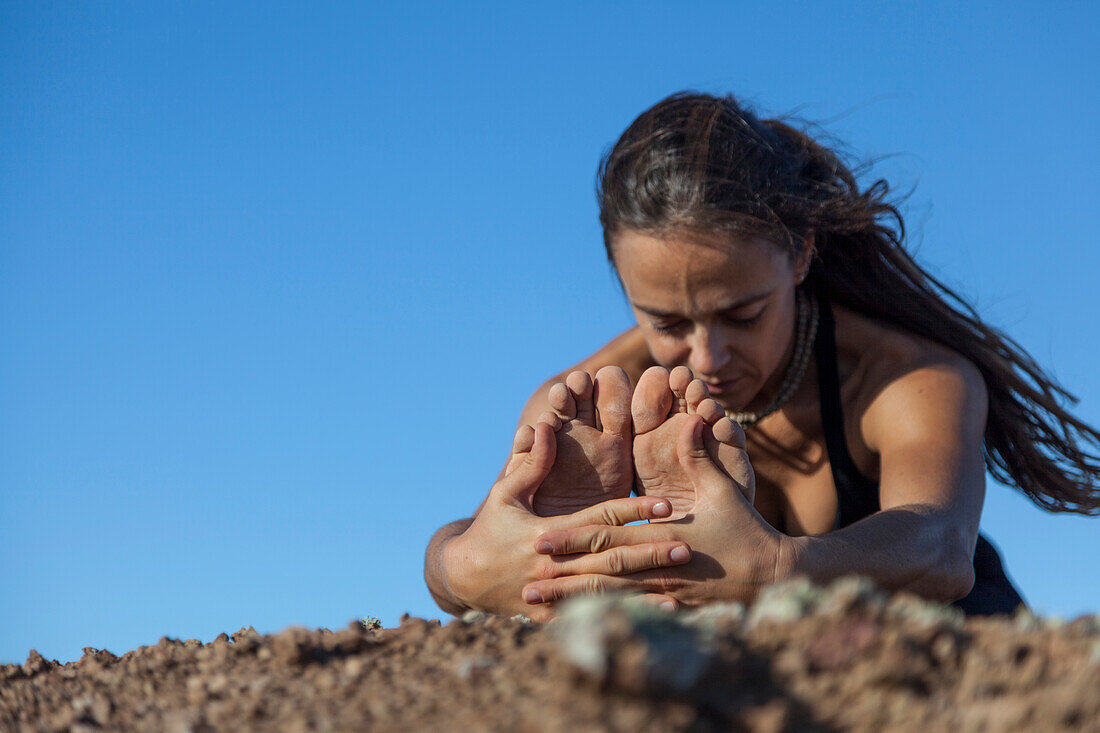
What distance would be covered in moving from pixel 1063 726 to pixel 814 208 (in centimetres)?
226

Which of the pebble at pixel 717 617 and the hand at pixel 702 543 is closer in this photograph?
the pebble at pixel 717 617

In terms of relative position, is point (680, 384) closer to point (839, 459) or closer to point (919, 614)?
point (919, 614)

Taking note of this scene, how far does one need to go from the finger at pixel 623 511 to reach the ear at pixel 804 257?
1232mm

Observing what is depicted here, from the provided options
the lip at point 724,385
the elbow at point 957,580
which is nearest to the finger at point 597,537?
the elbow at point 957,580

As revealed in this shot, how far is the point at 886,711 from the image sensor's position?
0.82 meters

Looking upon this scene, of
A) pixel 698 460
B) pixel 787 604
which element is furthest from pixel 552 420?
pixel 787 604

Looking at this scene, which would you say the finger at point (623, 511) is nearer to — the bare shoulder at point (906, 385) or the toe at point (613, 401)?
the toe at point (613, 401)

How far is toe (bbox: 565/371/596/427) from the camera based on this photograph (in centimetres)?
207

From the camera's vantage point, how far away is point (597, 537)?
75.2 inches

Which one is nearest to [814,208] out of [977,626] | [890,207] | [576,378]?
[890,207]

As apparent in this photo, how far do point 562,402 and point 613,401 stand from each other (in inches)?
4.4

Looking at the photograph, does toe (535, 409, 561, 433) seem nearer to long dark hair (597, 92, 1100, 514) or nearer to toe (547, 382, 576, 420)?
toe (547, 382, 576, 420)

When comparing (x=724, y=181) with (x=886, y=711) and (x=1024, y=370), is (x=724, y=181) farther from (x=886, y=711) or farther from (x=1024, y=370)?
(x=886, y=711)

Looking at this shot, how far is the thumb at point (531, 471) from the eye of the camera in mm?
1992
